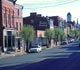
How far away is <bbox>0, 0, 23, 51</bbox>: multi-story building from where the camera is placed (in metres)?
64.0

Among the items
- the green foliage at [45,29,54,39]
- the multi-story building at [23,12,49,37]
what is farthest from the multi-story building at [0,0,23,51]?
the multi-story building at [23,12,49,37]

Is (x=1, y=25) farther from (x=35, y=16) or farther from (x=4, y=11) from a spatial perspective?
(x=35, y=16)

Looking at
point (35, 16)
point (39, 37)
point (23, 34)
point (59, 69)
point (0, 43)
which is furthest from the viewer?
point (35, 16)

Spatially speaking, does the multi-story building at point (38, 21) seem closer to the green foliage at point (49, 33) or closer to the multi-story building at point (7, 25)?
the green foliage at point (49, 33)

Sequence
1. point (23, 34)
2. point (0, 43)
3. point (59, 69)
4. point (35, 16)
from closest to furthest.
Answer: point (59, 69) < point (0, 43) < point (23, 34) < point (35, 16)

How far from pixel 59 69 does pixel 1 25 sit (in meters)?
36.6

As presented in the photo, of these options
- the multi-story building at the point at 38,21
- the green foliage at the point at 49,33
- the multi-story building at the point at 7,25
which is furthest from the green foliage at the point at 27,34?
the multi-story building at the point at 38,21

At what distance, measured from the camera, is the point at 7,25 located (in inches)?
2628

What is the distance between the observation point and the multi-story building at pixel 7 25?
210 feet

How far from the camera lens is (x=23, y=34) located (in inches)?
2751

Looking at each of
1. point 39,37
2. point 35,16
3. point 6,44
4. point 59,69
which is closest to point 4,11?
point 6,44

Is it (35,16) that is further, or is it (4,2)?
(35,16)

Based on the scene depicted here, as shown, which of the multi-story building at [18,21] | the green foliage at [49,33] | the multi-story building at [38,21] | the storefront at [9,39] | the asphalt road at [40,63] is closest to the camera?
the asphalt road at [40,63]

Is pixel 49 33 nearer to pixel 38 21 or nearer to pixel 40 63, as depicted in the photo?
pixel 38 21
